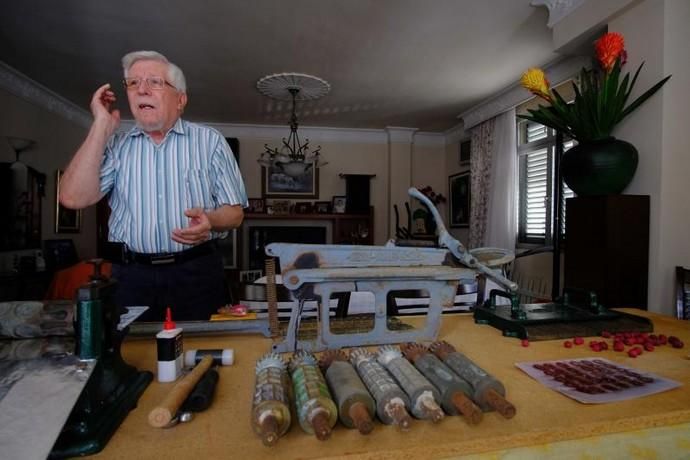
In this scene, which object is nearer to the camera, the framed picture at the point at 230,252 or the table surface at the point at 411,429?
the table surface at the point at 411,429

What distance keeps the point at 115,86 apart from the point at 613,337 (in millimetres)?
4719

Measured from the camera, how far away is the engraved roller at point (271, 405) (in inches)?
22.2

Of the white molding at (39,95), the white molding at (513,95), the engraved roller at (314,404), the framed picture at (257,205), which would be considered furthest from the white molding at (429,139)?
the engraved roller at (314,404)

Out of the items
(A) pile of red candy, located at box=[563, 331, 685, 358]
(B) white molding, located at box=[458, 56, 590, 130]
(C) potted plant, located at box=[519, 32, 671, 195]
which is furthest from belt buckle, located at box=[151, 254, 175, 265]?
(B) white molding, located at box=[458, 56, 590, 130]

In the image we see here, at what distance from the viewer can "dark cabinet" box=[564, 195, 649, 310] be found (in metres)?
1.98

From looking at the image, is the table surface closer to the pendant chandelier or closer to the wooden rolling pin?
the wooden rolling pin

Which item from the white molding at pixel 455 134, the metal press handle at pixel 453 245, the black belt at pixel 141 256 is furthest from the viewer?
the white molding at pixel 455 134

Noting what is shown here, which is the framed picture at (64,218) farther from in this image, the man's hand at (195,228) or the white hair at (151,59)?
the man's hand at (195,228)

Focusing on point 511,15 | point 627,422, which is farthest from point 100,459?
point 511,15

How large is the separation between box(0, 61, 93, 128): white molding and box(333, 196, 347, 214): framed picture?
3.45 metres

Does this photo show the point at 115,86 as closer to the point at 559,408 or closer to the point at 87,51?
the point at 87,51

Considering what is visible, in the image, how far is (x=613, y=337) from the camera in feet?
3.77

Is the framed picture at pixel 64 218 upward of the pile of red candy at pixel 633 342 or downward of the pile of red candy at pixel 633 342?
upward

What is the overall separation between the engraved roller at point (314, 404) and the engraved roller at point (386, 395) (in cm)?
8
